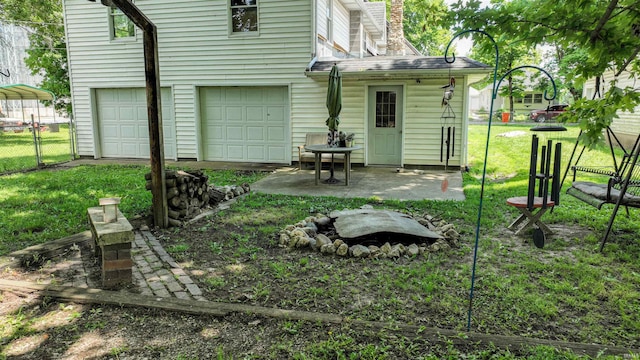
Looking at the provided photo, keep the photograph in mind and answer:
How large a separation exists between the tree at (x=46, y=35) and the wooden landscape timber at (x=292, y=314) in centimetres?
1678

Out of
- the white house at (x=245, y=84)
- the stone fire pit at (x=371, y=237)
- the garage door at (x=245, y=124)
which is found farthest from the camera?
the garage door at (x=245, y=124)

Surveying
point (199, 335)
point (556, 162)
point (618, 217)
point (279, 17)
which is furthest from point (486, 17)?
point (279, 17)

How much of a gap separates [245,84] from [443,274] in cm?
843

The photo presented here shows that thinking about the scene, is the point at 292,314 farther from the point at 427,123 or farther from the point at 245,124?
the point at 245,124

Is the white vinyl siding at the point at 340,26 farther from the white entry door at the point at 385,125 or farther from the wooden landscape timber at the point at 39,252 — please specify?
the wooden landscape timber at the point at 39,252

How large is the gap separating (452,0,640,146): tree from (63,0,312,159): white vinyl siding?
7433 millimetres

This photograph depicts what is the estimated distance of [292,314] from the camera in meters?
3.13

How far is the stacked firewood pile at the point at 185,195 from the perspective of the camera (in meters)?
5.77

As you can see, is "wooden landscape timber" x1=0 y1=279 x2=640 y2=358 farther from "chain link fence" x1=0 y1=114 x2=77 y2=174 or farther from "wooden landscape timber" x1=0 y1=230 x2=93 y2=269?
"chain link fence" x1=0 y1=114 x2=77 y2=174

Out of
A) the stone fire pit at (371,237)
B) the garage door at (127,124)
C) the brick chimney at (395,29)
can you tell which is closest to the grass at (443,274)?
the stone fire pit at (371,237)

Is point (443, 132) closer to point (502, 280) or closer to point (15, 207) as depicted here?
point (502, 280)

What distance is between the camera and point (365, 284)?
3.74m

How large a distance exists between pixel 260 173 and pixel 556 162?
6759 mm

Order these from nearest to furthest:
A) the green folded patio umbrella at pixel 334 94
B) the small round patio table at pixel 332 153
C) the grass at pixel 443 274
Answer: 1. the grass at pixel 443 274
2. the small round patio table at pixel 332 153
3. the green folded patio umbrella at pixel 334 94
